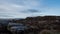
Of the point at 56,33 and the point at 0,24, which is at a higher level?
the point at 0,24

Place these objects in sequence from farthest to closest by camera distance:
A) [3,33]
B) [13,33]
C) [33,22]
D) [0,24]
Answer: [33,22], [0,24], [13,33], [3,33]

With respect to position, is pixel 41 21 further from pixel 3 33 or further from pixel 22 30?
pixel 3 33

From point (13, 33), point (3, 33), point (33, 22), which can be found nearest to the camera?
point (3, 33)

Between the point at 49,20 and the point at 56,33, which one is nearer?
the point at 56,33

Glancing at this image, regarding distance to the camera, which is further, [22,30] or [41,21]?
[41,21]

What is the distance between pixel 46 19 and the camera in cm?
2588

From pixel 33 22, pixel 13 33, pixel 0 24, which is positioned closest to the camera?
pixel 13 33

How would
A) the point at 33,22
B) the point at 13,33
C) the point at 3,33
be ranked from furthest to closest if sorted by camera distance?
1. the point at 33,22
2. the point at 13,33
3. the point at 3,33

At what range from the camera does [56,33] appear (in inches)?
591

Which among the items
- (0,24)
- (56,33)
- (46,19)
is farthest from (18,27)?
(46,19)

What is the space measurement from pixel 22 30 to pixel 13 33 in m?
1.10

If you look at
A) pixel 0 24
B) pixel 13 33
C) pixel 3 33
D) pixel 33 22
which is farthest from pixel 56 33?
pixel 33 22

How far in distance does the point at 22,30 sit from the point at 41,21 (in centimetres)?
1125

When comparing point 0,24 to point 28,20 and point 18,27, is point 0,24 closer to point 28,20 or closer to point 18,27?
point 18,27
